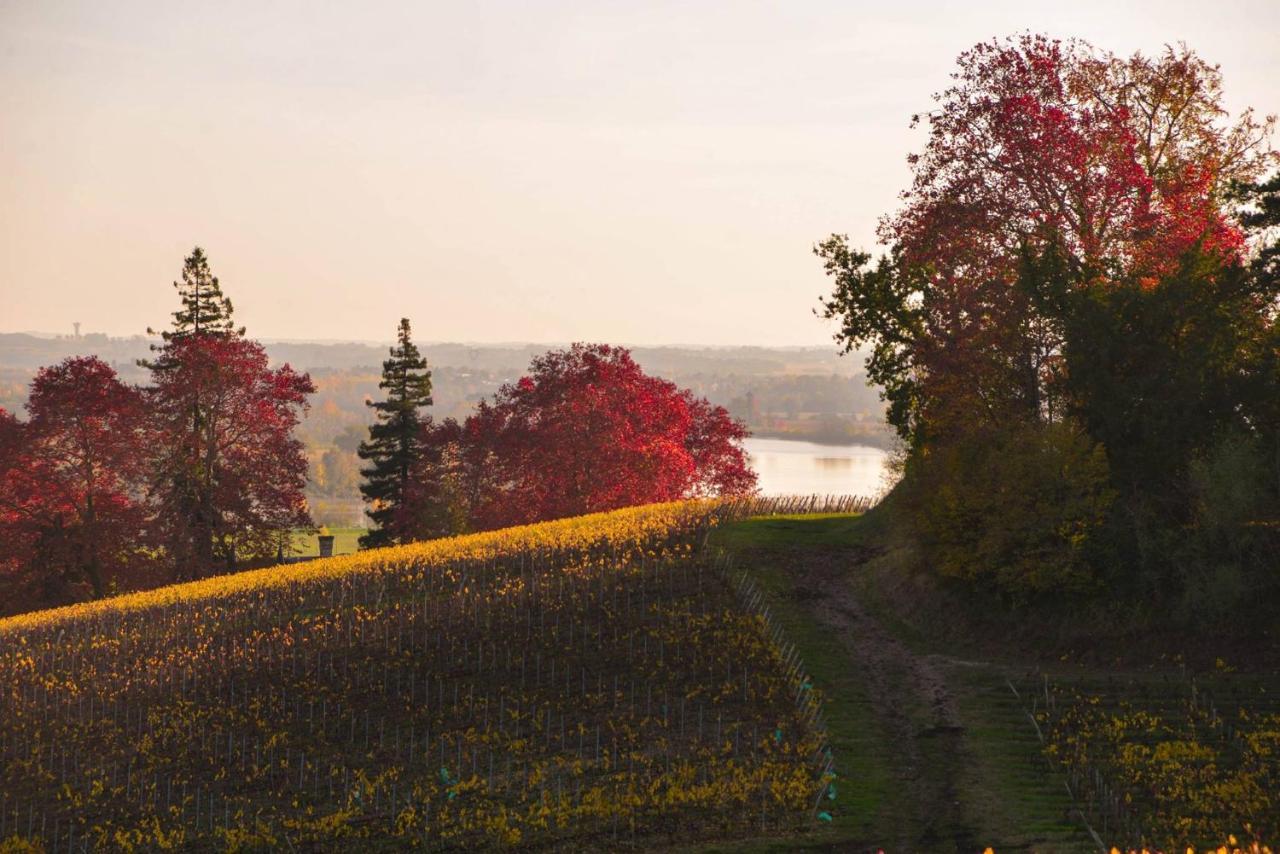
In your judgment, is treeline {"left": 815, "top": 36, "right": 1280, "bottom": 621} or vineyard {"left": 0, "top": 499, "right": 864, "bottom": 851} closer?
vineyard {"left": 0, "top": 499, "right": 864, "bottom": 851}

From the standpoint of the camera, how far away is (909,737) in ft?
91.6

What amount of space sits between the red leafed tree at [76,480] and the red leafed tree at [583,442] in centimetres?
1676

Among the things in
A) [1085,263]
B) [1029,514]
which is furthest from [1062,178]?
[1029,514]

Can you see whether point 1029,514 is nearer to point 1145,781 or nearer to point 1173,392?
point 1173,392

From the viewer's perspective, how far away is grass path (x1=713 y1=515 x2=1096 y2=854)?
74.9 ft

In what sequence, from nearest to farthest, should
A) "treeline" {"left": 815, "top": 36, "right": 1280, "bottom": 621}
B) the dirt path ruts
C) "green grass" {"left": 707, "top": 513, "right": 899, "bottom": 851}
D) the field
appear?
A: 1. the dirt path ruts
2. "green grass" {"left": 707, "top": 513, "right": 899, "bottom": 851}
3. the field
4. "treeline" {"left": 815, "top": 36, "right": 1280, "bottom": 621}

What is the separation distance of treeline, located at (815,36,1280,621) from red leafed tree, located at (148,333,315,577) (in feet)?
104

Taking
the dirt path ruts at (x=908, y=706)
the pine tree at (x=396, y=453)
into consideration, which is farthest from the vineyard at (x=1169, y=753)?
the pine tree at (x=396, y=453)

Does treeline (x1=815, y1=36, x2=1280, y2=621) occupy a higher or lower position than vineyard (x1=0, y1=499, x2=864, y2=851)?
higher

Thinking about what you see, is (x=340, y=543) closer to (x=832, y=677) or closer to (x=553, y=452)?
(x=553, y=452)

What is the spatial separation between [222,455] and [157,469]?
3.14m

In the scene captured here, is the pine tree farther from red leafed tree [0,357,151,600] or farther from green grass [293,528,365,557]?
green grass [293,528,365,557]

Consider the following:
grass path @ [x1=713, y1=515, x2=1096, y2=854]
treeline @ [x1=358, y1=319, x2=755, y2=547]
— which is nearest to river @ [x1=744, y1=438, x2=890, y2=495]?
treeline @ [x1=358, y1=319, x2=755, y2=547]

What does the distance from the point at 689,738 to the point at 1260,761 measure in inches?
432
